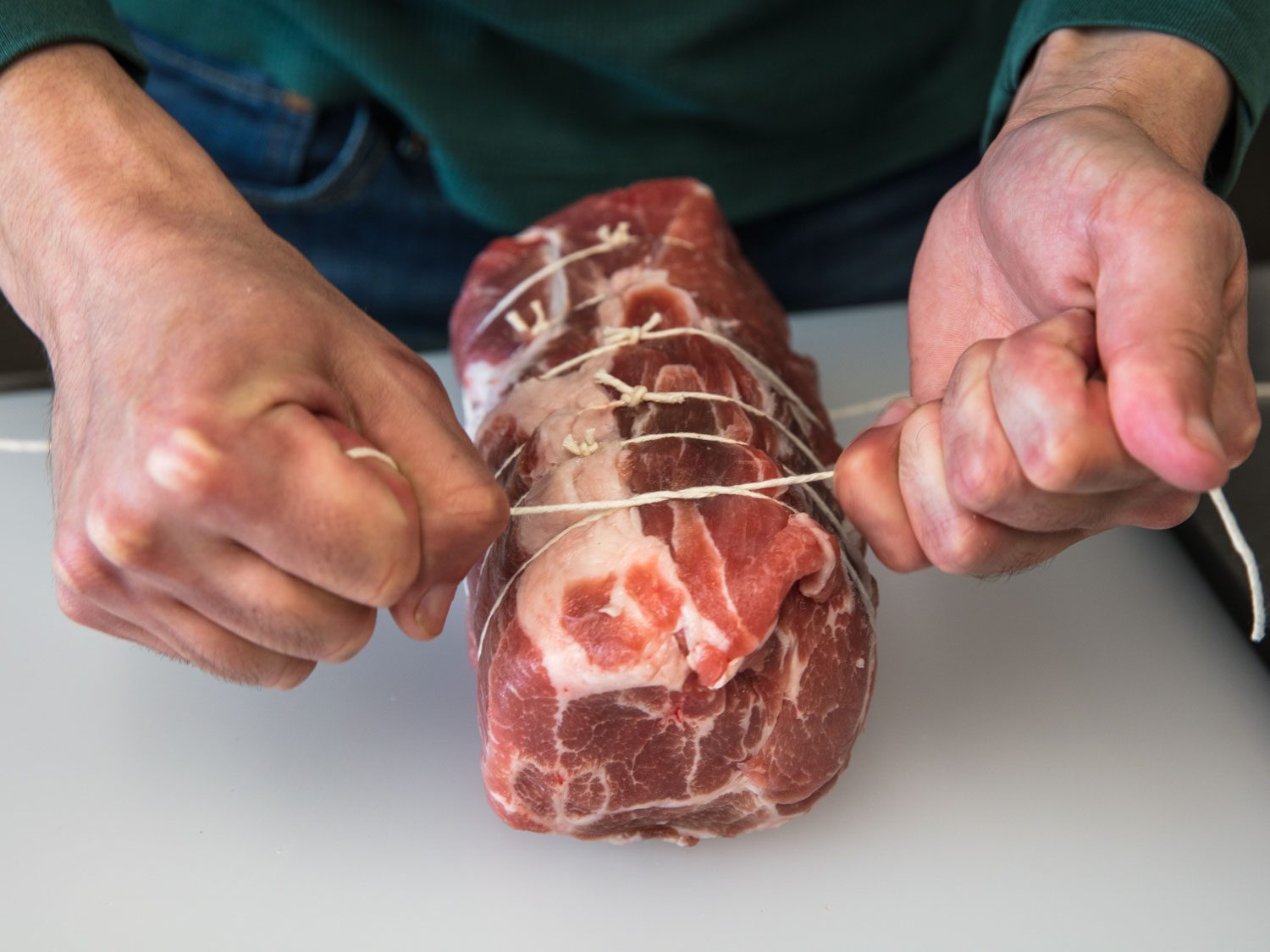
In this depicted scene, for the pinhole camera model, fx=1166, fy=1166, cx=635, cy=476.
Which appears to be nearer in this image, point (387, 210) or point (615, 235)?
point (615, 235)

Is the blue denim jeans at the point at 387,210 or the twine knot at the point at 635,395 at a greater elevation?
the twine knot at the point at 635,395

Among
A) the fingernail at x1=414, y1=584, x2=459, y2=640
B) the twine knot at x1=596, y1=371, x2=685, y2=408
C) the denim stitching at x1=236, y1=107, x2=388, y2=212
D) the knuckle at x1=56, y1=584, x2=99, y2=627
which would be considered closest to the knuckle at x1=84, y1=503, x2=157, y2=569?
the knuckle at x1=56, y1=584, x2=99, y2=627

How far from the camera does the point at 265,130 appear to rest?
184cm

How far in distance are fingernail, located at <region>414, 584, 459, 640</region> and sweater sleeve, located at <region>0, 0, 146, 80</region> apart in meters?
0.75

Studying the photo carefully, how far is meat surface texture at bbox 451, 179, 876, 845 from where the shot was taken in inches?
43.0

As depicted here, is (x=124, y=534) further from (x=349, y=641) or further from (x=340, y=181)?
(x=340, y=181)

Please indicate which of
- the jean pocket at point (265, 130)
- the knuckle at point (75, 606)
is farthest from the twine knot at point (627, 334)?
the jean pocket at point (265, 130)

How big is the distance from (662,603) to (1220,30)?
990 millimetres

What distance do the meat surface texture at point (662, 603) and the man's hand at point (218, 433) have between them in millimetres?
138

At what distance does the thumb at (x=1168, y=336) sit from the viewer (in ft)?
2.82

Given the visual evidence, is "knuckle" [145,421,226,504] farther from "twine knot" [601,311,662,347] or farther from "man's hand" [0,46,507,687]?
"twine knot" [601,311,662,347]

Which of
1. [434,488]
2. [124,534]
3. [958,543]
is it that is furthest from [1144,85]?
[124,534]

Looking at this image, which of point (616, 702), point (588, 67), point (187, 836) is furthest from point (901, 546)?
point (588, 67)

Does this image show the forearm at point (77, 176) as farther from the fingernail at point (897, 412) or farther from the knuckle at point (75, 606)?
the fingernail at point (897, 412)
